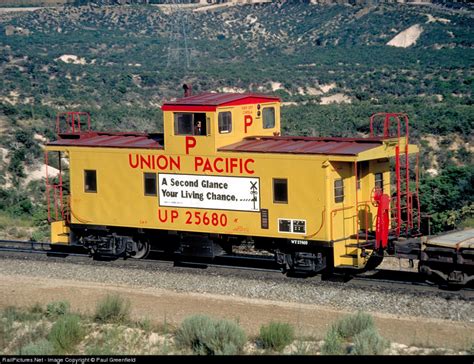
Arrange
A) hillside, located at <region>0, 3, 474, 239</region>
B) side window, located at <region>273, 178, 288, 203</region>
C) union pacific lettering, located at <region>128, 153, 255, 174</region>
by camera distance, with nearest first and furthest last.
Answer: side window, located at <region>273, 178, 288, 203</region> < union pacific lettering, located at <region>128, 153, 255, 174</region> < hillside, located at <region>0, 3, 474, 239</region>

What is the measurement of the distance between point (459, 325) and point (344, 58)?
73916 mm

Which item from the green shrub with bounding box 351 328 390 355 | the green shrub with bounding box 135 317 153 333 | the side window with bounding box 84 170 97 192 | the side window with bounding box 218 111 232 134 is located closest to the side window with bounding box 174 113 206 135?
the side window with bounding box 218 111 232 134

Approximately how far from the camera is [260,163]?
67.2 feet

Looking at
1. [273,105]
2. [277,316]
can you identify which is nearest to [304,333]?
[277,316]

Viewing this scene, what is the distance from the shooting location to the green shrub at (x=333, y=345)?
47.7ft

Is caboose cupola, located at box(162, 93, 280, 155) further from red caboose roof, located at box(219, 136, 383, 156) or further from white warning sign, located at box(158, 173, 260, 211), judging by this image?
white warning sign, located at box(158, 173, 260, 211)

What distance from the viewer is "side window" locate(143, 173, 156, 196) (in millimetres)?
22266

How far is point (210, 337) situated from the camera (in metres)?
15.0

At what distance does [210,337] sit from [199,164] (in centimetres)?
719

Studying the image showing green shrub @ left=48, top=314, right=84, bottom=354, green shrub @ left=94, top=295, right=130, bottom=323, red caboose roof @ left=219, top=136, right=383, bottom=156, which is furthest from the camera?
red caboose roof @ left=219, top=136, right=383, bottom=156

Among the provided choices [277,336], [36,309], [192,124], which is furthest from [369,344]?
[192,124]

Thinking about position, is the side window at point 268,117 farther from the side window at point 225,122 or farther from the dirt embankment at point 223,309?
the dirt embankment at point 223,309

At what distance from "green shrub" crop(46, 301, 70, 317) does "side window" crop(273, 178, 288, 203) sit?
5.56m

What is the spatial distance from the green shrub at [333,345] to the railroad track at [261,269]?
13.3 ft
